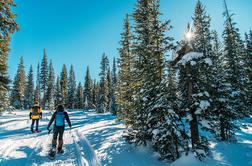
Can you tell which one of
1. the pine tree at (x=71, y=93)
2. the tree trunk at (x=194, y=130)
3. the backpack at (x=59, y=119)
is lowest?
the tree trunk at (x=194, y=130)

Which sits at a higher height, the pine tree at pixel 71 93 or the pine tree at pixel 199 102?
the pine tree at pixel 71 93

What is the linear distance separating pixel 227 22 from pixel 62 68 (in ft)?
182

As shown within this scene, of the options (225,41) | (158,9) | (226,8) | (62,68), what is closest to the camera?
(158,9)

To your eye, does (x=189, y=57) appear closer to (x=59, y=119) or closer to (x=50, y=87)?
(x=59, y=119)

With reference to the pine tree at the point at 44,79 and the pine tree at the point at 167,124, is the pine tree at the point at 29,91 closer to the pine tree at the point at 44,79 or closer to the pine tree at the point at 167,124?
the pine tree at the point at 44,79

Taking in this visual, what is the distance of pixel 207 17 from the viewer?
30172 mm

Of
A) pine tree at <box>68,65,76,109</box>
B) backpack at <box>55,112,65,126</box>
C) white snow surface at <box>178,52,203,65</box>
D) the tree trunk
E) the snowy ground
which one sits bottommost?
the snowy ground

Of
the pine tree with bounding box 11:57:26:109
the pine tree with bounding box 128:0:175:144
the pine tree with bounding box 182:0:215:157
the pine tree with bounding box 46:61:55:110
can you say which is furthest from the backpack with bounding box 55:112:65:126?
the pine tree with bounding box 11:57:26:109

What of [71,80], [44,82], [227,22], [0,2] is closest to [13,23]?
[0,2]

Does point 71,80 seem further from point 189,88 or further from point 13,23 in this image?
point 189,88

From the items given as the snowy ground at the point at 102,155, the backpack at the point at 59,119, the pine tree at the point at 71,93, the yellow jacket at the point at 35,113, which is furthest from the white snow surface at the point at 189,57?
the pine tree at the point at 71,93

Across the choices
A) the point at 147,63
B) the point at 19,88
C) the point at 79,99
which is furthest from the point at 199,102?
the point at 79,99

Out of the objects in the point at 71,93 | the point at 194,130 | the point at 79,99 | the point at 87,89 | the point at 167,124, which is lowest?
the point at 194,130

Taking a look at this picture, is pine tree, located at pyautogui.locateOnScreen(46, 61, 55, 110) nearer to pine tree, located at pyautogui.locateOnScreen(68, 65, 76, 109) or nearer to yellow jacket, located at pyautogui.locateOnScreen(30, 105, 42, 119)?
pine tree, located at pyautogui.locateOnScreen(68, 65, 76, 109)
